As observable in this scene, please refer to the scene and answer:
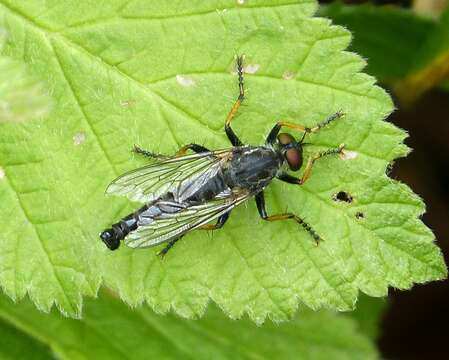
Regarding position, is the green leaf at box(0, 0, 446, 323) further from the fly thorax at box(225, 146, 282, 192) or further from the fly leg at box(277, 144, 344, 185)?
the fly thorax at box(225, 146, 282, 192)

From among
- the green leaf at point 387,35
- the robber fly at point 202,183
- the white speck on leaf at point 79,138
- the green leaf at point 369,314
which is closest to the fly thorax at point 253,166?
the robber fly at point 202,183

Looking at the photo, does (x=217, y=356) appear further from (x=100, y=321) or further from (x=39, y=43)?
(x=39, y=43)

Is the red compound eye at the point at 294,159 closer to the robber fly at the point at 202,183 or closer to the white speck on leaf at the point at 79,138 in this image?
the robber fly at the point at 202,183

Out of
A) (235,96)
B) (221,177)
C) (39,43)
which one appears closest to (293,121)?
(235,96)

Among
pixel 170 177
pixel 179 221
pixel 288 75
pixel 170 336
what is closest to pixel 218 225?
pixel 179 221

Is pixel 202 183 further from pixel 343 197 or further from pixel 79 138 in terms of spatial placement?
pixel 343 197
